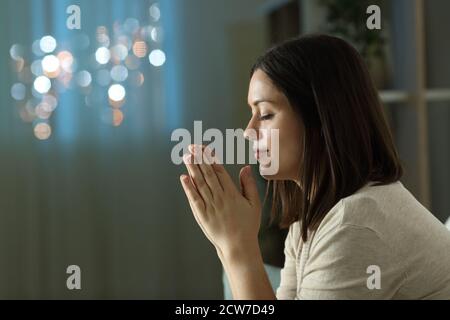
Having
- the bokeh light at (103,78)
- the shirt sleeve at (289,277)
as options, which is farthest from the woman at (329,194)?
the bokeh light at (103,78)

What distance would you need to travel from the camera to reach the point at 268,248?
2.63m

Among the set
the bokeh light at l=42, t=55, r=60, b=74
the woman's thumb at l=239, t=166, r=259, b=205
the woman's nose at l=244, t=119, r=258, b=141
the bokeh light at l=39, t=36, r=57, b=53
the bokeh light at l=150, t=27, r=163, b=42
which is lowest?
the woman's thumb at l=239, t=166, r=259, b=205

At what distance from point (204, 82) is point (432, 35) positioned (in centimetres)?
91

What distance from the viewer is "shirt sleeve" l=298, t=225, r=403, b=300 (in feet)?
2.57

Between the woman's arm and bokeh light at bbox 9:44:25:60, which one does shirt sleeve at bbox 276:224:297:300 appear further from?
bokeh light at bbox 9:44:25:60

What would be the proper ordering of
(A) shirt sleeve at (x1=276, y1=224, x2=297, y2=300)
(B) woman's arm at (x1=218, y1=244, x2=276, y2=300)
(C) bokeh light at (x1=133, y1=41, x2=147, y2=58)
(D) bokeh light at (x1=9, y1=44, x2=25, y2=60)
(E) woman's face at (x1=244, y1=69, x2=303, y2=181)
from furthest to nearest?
(C) bokeh light at (x1=133, y1=41, x2=147, y2=58)
(D) bokeh light at (x1=9, y1=44, x2=25, y2=60)
(A) shirt sleeve at (x1=276, y1=224, x2=297, y2=300)
(E) woman's face at (x1=244, y1=69, x2=303, y2=181)
(B) woman's arm at (x1=218, y1=244, x2=276, y2=300)

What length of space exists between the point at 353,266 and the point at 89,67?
1913 millimetres

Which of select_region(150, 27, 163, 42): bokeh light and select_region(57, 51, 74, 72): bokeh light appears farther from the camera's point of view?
select_region(150, 27, 163, 42): bokeh light

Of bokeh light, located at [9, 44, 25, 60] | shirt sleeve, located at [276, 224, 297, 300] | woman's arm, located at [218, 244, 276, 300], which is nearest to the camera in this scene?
woman's arm, located at [218, 244, 276, 300]

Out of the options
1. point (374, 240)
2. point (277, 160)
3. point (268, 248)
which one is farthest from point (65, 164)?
point (374, 240)

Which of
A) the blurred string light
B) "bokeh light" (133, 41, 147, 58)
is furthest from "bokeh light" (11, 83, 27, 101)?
"bokeh light" (133, 41, 147, 58)

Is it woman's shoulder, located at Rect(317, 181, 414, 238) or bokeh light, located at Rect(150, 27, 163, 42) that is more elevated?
bokeh light, located at Rect(150, 27, 163, 42)

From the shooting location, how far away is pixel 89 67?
252cm

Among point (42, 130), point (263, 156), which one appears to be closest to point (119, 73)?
point (42, 130)
